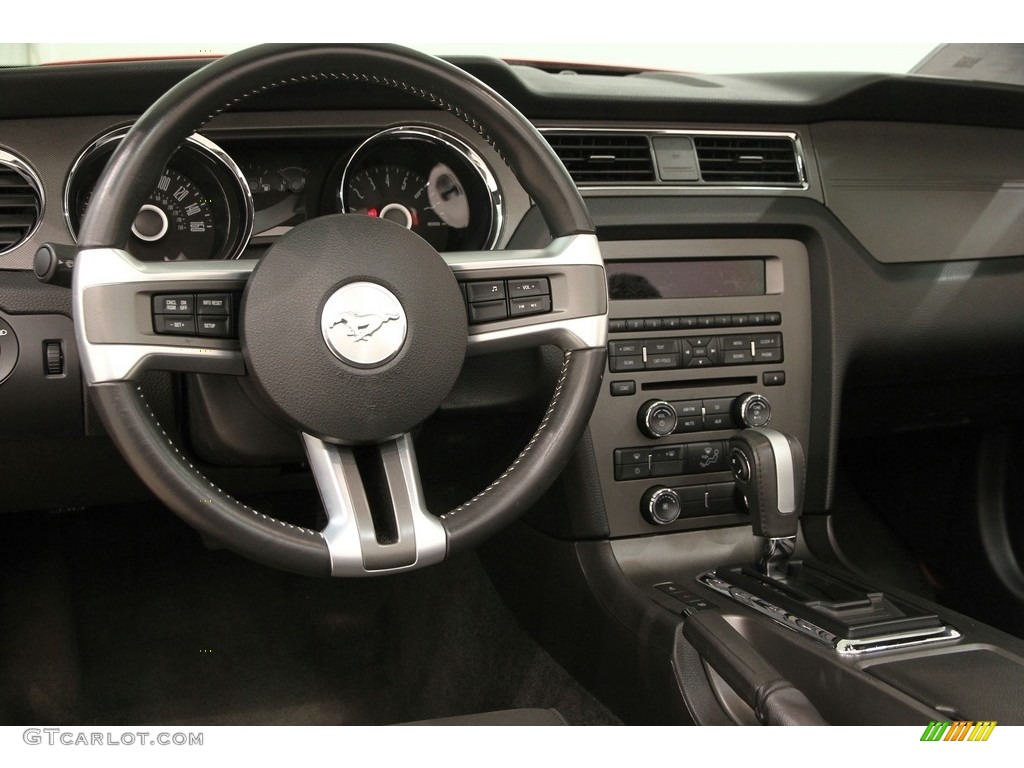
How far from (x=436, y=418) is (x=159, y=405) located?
0.36 m

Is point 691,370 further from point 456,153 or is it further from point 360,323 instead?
point 360,323

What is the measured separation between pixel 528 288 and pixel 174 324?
376mm

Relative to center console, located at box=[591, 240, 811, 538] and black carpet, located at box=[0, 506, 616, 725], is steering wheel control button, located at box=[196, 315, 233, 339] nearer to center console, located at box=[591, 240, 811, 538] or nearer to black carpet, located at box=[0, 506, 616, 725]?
center console, located at box=[591, 240, 811, 538]

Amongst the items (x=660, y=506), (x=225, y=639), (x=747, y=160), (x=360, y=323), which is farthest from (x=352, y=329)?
(x=225, y=639)

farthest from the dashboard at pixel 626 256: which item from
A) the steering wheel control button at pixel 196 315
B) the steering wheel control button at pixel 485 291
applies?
the steering wheel control button at pixel 196 315

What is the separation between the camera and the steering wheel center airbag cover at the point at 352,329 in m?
0.94

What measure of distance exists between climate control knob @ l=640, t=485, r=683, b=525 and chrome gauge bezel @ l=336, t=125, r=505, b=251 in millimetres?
448

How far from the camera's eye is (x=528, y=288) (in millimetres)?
1062

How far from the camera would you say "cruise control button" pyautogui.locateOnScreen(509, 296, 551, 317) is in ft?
3.48

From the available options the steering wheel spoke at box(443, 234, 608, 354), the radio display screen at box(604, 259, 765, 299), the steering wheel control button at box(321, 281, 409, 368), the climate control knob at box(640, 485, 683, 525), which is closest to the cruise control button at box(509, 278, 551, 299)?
the steering wheel spoke at box(443, 234, 608, 354)

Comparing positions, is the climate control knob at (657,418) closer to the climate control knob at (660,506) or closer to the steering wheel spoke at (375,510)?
the climate control knob at (660,506)
